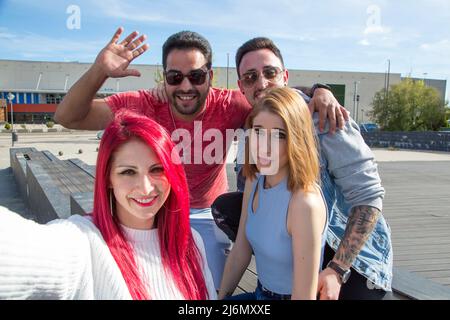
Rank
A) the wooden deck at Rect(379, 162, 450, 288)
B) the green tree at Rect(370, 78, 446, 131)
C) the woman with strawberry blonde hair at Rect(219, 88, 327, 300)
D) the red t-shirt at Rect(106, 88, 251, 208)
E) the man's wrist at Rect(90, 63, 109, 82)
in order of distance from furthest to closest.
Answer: the green tree at Rect(370, 78, 446, 131), the wooden deck at Rect(379, 162, 450, 288), the red t-shirt at Rect(106, 88, 251, 208), the man's wrist at Rect(90, 63, 109, 82), the woman with strawberry blonde hair at Rect(219, 88, 327, 300)

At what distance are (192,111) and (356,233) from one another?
4.79 feet

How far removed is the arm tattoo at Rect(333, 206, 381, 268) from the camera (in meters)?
1.95

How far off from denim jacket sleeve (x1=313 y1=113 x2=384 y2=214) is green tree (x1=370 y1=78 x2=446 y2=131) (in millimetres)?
34839

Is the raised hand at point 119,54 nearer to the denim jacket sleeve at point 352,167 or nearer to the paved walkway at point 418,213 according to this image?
the denim jacket sleeve at point 352,167

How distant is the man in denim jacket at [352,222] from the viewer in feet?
6.43

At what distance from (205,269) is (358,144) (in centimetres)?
98

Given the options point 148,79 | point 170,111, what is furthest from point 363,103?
point 170,111

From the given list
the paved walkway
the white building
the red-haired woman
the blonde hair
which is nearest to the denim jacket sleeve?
the blonde hair

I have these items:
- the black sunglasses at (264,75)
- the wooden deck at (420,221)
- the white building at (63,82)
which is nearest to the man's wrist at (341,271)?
the black sunglasses at (264,75)

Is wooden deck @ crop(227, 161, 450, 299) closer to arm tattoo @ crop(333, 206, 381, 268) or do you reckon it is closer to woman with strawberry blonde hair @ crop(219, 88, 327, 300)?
arm tattoo @ crop(333, 206, 381, 268)

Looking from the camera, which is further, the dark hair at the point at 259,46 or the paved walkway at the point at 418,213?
the paved walkway at the point at 418,213

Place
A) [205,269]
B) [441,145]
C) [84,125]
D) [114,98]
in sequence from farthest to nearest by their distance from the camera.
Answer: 1. [441,145]
2. [114,98]
3. [84,125]
4. [205,269]
